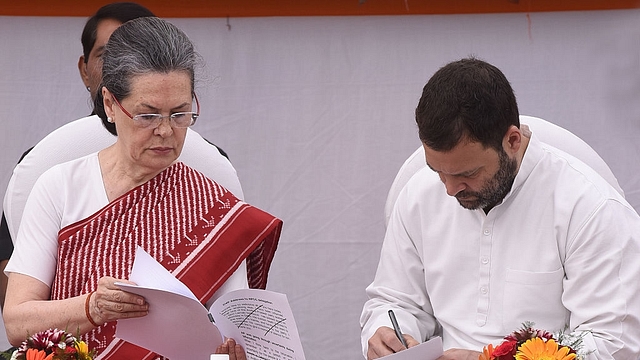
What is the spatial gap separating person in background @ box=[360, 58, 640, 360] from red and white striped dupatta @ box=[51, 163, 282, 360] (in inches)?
14.9

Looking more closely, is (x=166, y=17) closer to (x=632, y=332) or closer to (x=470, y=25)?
(x=470, y=25)

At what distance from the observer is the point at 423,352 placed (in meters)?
2.18

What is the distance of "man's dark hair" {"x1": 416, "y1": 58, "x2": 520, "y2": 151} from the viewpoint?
2369 mm

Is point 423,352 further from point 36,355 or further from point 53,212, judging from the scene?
point 53,212

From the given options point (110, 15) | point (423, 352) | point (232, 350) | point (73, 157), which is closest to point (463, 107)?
point (423, 352)

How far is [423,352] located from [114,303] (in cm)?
71

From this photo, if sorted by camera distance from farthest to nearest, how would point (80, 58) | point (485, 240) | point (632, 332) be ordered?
1. point (80, 58)
2. point (485, 240)
3. point (632, 332)


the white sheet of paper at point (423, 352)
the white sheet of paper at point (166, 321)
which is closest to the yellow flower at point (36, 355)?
the white sheet of paper at point (166, 321)

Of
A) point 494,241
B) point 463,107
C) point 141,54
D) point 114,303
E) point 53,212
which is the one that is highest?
point 141,54

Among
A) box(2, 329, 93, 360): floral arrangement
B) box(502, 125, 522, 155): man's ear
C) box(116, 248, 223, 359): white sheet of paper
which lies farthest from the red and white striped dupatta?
box(502, 125, 522, 155): man's ear

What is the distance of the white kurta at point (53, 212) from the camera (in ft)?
8.57

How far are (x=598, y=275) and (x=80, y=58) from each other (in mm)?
1949

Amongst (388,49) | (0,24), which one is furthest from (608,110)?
(0,24)

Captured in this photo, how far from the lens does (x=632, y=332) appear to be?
239cm
